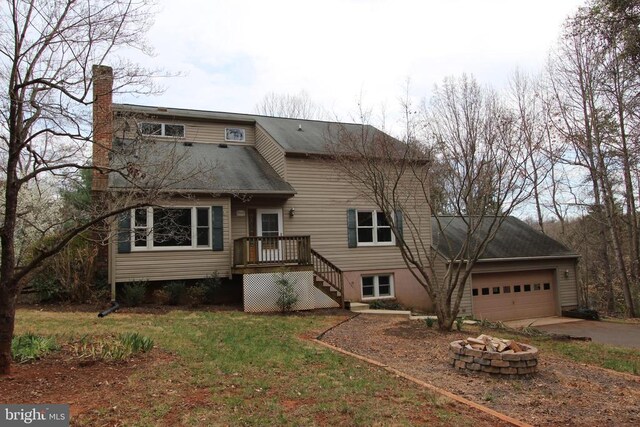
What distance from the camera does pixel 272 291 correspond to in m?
13.1

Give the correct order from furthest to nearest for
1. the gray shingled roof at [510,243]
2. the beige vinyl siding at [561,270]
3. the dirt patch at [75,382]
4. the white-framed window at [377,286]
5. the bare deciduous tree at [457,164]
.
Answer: the beige vinyl siding at [561,270]
the gray shingled roof at [510,243]
the white-framed window at [377,286]
the bare deciduous tree at [457,164]
the dirt patch at [75,382]

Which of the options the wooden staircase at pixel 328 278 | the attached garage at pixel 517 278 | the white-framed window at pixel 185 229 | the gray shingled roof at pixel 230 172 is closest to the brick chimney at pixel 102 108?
the gray shingled roof at pixel 230 172

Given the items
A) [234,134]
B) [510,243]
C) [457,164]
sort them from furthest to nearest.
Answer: [510,243]
[234,134]
[457,164]

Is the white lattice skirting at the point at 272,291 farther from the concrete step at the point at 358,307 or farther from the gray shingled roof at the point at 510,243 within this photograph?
the gray shingled roof at the point at 510,243

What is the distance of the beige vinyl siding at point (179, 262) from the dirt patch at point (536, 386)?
599cm

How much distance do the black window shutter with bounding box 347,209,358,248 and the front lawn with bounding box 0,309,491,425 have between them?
7875mm

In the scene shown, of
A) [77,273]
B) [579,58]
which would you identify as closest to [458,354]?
[77,273]

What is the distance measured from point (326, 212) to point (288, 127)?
4459 millimetres

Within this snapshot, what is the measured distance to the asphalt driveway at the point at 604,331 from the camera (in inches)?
503

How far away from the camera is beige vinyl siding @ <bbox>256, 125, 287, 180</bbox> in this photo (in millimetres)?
15657

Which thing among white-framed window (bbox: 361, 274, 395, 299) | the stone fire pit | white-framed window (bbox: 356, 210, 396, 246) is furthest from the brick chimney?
white-framed window (bbox: 361, 274, 395, 299)

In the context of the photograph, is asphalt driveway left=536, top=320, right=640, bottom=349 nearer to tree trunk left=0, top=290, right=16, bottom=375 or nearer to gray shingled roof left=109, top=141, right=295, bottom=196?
gray shingled roof left=109, top=141, right=295, bottom=196

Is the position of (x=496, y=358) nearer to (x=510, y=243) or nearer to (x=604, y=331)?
(x=604, y=331)

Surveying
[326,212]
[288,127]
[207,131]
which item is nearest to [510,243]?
[326,212]
